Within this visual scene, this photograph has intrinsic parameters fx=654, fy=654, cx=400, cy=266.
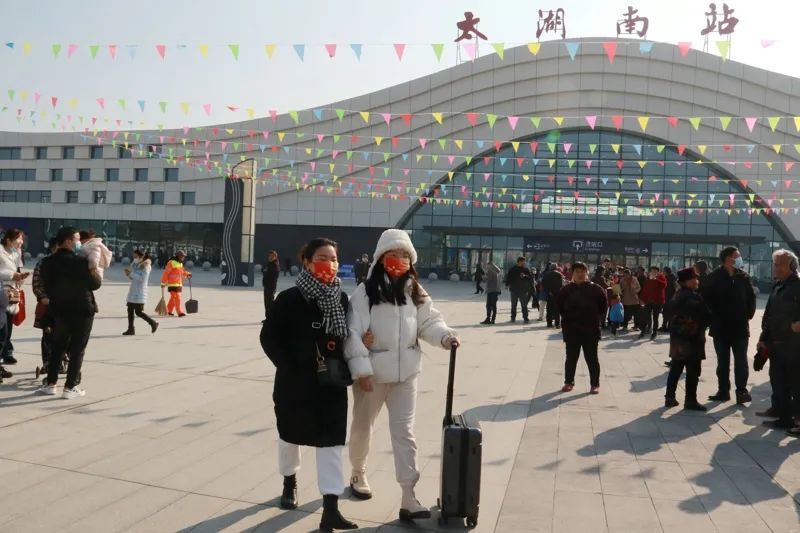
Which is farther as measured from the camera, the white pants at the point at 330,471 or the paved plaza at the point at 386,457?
the paved plaza at the point at 386,457

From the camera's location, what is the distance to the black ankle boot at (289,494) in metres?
4.12

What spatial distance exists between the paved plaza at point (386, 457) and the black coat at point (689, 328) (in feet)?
2.20

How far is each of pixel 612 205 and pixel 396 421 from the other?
1546 inches

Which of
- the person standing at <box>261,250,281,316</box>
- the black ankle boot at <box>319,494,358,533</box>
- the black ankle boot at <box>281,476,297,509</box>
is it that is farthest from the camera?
the person standing at <box>261,250,281,316</box>

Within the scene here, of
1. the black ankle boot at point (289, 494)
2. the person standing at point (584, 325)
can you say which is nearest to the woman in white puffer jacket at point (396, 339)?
the black ankle boot at point (289, 494)

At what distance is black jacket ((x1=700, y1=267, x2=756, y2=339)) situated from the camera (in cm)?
779

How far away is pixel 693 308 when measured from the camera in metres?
7.47

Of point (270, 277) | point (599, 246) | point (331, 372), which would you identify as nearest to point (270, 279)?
point (270, 277)

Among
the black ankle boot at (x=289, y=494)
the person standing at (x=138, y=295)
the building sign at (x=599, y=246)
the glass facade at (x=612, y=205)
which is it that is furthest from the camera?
the building sign at (x=599, y=246)

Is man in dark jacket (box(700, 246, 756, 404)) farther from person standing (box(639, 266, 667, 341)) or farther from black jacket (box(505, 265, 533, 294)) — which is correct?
black jacket (box(505, 265, 533, 294))

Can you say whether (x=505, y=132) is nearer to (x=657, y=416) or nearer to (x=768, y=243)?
(x=768, y=243)

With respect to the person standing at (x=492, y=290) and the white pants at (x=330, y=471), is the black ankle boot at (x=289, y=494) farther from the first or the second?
the person standing at (x=492, y=290)

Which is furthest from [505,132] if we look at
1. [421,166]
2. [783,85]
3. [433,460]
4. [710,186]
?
[433,460]

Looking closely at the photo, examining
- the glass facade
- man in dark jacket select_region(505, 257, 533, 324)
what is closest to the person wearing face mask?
man in dark jacket select_region(505, 257, 533, 324)
